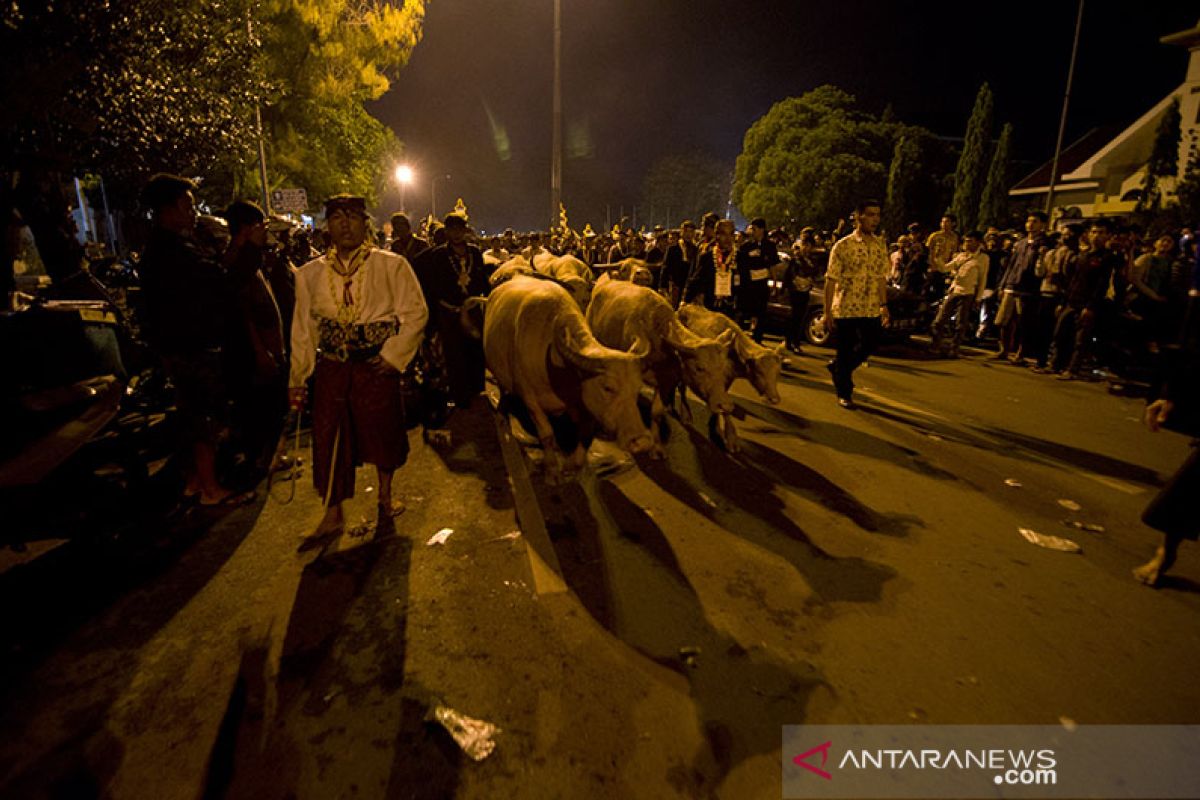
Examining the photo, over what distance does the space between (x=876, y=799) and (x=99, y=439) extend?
18.3 ft

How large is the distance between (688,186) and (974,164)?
62.2m

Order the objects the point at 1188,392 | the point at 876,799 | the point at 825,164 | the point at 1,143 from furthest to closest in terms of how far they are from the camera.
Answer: the point at 825,164 → the point at 1,143 → the point at 1188,392 → the point at 876,799

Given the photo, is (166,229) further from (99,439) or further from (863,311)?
(863,311)

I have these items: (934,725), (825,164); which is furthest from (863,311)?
(825,164)

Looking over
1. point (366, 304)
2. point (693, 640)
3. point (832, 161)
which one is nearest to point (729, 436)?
point (693, 640)

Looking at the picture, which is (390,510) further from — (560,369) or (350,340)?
(560,369)

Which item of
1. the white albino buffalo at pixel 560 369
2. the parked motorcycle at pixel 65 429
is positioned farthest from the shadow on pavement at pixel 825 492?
the parked motorcycle at pixel 65 429

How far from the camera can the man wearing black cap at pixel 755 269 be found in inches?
387

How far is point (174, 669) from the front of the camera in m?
3.02

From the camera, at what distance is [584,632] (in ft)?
10.8

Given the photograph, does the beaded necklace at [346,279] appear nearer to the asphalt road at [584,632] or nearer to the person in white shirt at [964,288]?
the asphalt road at [584,632]

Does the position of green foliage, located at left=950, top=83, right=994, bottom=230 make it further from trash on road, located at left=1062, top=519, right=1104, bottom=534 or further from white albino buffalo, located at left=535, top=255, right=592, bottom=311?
trash on road, located at left=1062, top=519, right=1104, bottom=534

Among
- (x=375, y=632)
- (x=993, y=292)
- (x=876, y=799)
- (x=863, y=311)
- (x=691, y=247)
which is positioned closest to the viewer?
(x=876, y=799)

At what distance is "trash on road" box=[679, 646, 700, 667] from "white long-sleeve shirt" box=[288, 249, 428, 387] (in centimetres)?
262
